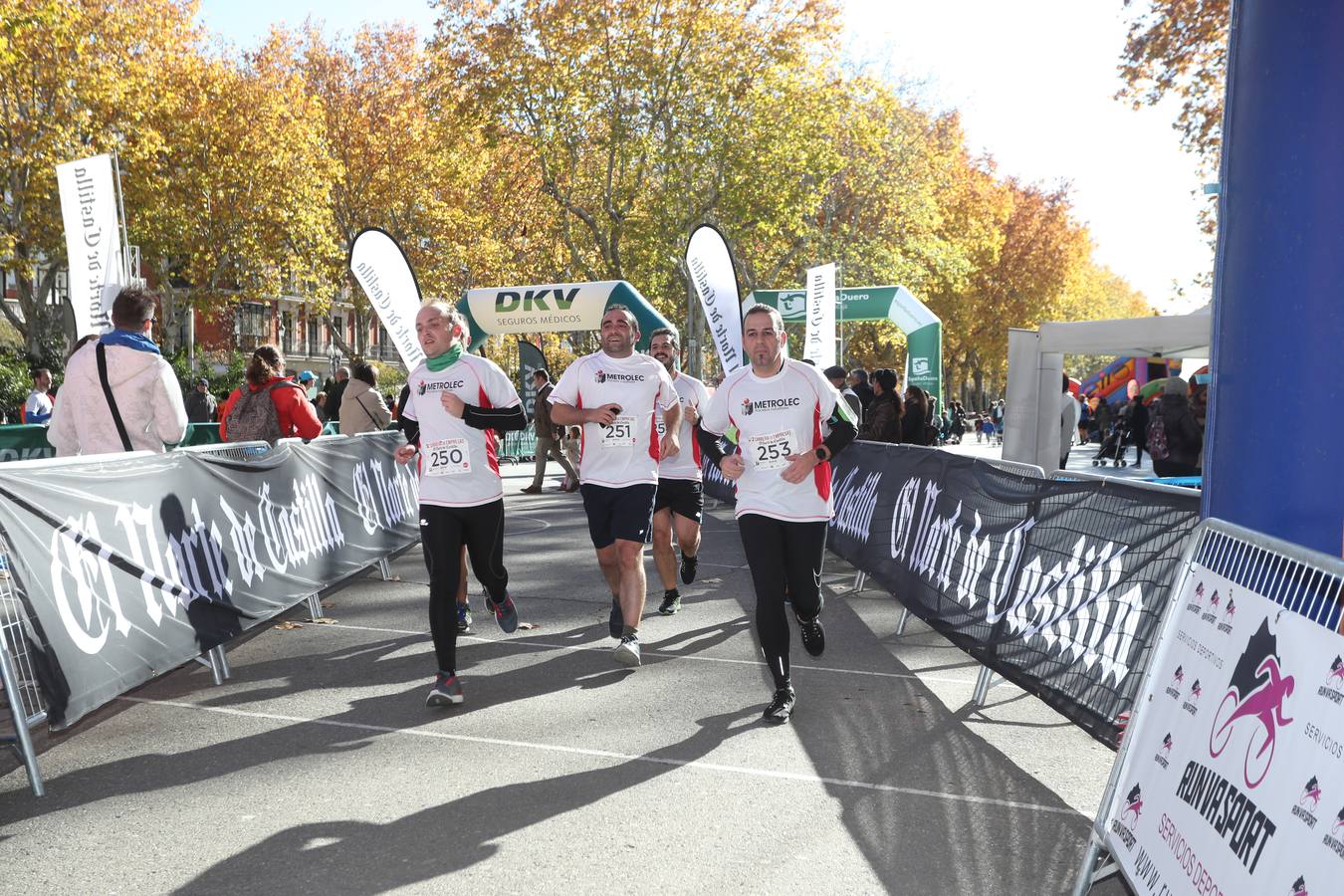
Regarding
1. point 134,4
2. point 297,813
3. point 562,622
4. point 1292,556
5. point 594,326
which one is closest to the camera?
point 1292,556

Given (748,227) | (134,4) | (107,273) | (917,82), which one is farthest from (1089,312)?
(107,273)

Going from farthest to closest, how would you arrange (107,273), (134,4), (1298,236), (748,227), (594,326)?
(748,227) < (134,4) < (594,326) < (107,273) < (1298,236)

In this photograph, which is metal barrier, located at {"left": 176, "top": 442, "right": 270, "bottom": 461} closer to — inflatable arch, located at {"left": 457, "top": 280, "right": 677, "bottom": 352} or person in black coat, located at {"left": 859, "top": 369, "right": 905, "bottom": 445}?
person in black coat, located at {"left": 859, "top": 369, "right": 905, "bottom": 445}

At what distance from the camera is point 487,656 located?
22.6ft

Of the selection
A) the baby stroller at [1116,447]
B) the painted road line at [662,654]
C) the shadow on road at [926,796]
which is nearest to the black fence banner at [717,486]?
the painted road line at [662,654]

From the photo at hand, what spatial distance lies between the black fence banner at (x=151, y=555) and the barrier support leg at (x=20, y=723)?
0.12 meters

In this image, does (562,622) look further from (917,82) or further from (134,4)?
(917,82)

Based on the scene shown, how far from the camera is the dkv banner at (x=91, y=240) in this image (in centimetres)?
962

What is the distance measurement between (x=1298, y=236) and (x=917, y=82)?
39.8 metres

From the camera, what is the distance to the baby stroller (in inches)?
1194

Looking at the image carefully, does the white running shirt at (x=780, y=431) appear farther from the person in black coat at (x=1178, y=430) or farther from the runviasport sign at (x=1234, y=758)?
the person in black coat at (x=1178, y=430)

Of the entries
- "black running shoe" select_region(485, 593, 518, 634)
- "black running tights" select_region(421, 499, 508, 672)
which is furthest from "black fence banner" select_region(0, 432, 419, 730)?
"black running shoe" select_region(485, 593, 518, 634)

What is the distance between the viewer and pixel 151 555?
5414mm

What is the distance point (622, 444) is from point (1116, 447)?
28.1m
